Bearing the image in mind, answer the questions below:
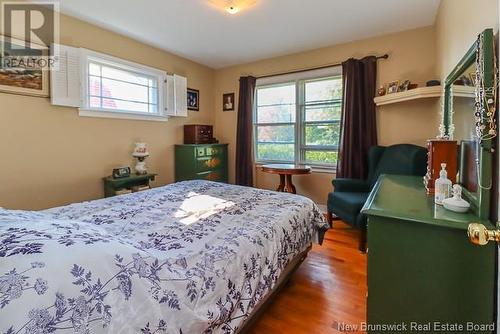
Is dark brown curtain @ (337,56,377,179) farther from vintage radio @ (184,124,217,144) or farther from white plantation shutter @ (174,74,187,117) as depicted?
white plantation shutter @ (174,74,187,117)

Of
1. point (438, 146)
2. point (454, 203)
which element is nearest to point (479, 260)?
point (454, 203)

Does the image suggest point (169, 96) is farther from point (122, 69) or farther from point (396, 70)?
point (396, 70)

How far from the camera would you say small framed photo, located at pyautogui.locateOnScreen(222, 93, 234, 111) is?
15.5ft

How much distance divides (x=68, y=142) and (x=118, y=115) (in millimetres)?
682

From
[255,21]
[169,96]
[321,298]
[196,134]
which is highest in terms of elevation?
[255,21]

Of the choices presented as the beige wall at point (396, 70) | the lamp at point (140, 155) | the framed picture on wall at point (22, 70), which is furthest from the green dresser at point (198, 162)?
the framed picture on wall at point (22, 70)

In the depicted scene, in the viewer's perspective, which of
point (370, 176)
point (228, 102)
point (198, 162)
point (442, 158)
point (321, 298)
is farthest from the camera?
point (228, 102)

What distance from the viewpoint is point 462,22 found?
5.57 ft

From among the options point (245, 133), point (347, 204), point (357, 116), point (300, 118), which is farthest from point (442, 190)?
point (245, 133)

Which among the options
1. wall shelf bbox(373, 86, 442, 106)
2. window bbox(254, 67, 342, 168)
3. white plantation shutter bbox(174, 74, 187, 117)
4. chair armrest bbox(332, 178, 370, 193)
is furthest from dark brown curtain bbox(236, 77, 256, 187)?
wall shelf bbox(373, 86, 442, 106)

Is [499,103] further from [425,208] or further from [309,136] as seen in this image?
[309,136]

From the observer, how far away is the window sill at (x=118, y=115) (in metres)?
3.01

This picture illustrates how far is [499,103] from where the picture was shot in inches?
36.8

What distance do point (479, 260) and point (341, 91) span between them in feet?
10.5
